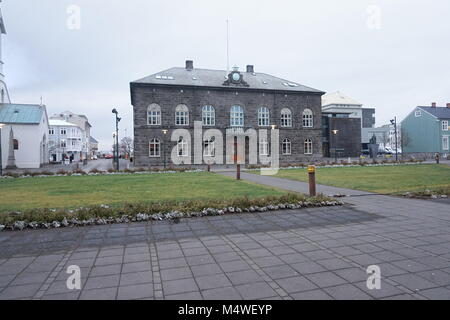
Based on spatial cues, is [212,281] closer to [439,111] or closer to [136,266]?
[136,266]

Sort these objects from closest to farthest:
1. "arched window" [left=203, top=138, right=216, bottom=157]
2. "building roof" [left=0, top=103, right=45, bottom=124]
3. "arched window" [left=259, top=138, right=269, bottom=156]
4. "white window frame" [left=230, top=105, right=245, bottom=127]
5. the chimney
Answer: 1. "building roof" [left=0, top=103, right=45, bottom=124]
2. "arched window" [left=203, top=138, right=216, bottom=157]
3. "white window frame" [left=230, top=105, right=245, bottom=127]
4. "arched window" [left=259, top=138, right=269, bottom=156]
5. the chimney

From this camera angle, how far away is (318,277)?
4176mm

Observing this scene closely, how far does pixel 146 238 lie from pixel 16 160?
46069 mm

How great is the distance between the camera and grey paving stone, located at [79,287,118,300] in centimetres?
369

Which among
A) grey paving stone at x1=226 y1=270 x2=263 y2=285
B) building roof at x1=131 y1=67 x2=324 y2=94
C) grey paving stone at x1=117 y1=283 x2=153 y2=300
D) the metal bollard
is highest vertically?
building roof at x1=131 y1=67 x2=324 y2=94

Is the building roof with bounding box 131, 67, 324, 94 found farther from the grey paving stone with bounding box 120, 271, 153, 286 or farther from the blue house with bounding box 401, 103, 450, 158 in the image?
the grey paving stone with bounding box 120, 271, 153, 286

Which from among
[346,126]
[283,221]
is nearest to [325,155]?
[346,126]

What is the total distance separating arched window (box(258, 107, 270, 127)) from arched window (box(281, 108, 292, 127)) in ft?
7.92

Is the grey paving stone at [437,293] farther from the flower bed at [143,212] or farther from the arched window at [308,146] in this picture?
the arched window at [308,146]

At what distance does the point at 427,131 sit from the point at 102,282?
7351 cm

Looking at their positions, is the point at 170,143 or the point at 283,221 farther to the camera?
the point at 170,143

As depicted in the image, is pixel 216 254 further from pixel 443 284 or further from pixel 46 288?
pixel 443 284

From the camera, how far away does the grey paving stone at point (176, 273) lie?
4266 mm

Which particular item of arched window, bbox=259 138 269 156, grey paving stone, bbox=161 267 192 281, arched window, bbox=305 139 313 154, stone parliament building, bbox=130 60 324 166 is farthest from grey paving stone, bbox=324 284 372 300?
arched window, bbox=305 139 313 154
